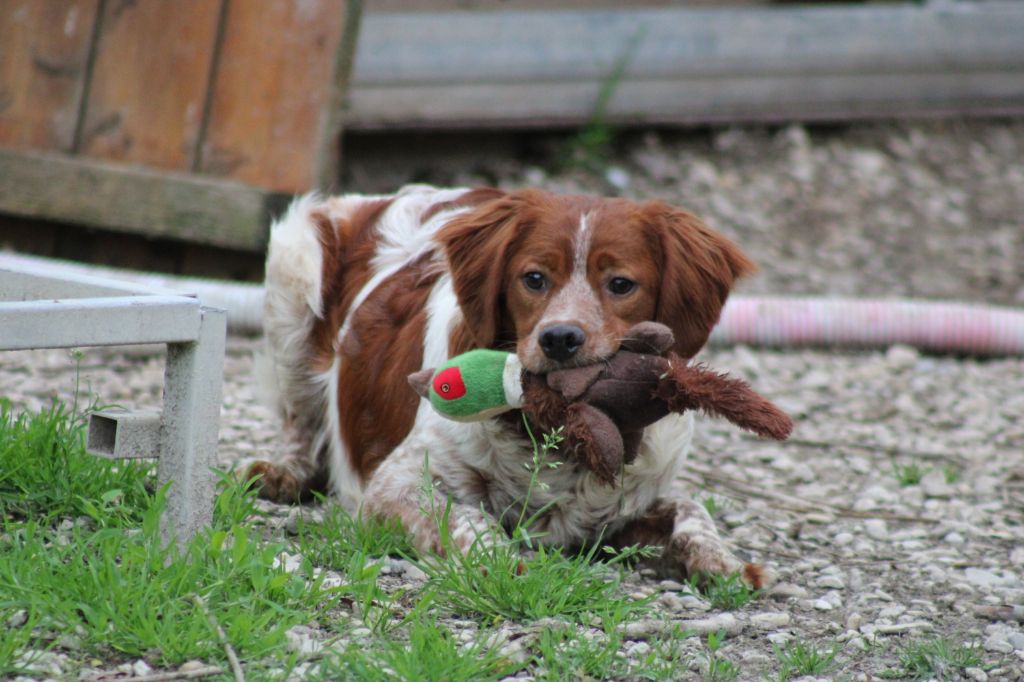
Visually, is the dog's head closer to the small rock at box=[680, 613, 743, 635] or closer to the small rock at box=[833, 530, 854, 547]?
the small rock at box=[680, 613, 743, 635]

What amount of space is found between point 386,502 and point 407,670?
3.32 feet

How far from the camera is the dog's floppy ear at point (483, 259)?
3584 mm

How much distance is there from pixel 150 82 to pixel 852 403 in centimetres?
359

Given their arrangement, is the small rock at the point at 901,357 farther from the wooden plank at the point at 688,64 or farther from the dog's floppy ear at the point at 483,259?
the dog's floppy ear at the point at 483,259

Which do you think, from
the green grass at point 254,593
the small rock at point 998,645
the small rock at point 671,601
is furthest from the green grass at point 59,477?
the small rock at point 998,645

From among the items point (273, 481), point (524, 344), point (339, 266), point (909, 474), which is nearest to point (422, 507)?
point (524, 344)

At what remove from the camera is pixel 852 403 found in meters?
5.87

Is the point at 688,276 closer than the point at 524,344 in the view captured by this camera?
No

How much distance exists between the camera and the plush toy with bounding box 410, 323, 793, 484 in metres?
3.08

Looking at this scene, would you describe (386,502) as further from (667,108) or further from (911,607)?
(667,108)

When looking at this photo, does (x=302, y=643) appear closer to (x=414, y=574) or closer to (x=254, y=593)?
(x=254, y=593)

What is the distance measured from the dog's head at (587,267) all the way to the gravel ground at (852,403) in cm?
71

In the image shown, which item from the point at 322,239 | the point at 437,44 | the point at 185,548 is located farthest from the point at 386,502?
the point at 437,44

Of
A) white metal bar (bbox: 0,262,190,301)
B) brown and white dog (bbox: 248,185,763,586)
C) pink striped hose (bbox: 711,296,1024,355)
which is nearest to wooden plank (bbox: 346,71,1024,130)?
pink striped hose (bbox: 711,296,1024,355)
